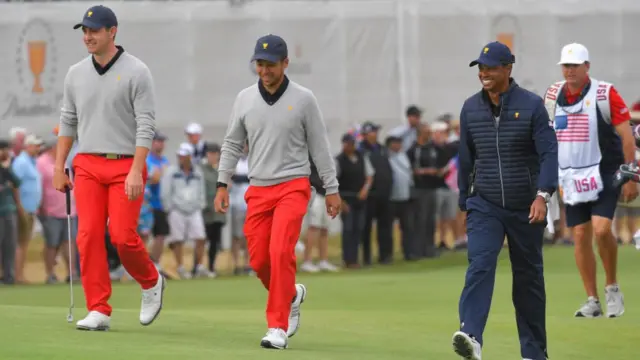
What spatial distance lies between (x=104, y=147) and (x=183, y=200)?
1229cm

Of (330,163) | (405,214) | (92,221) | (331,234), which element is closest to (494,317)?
(330,163)

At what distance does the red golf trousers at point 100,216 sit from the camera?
1108 cm

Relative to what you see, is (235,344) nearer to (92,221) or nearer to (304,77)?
(92,221)

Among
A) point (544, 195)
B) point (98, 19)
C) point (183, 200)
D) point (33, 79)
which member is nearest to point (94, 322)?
point (98, 19)

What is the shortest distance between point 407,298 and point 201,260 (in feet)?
21.9

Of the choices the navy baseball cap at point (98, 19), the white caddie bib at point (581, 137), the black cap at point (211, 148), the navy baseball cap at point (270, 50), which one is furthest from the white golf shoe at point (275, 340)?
the black cap at point (211, 148)

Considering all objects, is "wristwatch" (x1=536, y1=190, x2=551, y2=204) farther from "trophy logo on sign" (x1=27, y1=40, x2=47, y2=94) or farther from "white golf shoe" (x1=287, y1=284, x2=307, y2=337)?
"trophy logo on sign" (x1=27, y1=40, x2=47, y2=94)

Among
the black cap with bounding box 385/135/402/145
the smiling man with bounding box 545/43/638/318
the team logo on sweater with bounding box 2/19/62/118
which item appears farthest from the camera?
the team logo on sweater with bounding box 2/19/62/118

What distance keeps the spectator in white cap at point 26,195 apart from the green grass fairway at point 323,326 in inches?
74.5

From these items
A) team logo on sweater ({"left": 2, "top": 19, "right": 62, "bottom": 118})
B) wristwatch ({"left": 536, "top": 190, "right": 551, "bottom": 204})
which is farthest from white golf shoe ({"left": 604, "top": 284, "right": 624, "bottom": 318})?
team logo on sweater ({"left": 2, "top": 19, "right": 62, "bottom": 118})

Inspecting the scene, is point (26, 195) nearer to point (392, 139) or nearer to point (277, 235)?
point (392, 139)

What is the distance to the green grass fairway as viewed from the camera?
10195 millimetres

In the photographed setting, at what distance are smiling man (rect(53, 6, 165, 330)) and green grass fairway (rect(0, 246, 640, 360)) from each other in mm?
509

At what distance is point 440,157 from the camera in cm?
2628
